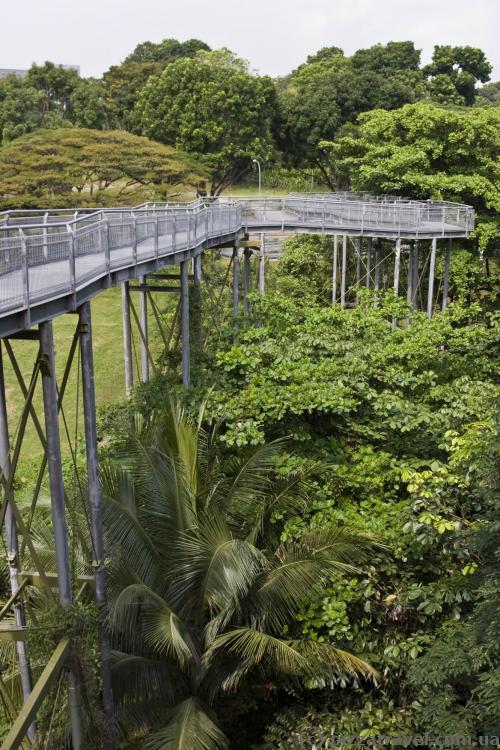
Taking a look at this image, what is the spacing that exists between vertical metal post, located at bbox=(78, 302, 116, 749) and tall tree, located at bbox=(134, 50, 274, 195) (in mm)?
38974

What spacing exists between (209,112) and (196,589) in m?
41.3

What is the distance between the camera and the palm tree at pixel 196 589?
898cm

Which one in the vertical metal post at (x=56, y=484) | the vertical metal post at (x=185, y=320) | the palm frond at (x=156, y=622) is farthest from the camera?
the vertical metal post at (x=185, y=320)

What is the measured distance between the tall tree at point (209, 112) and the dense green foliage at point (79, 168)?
736 cm

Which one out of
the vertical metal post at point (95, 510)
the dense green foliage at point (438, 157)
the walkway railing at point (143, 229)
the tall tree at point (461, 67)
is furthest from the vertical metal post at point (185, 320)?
the tall tree at point (461, 67)

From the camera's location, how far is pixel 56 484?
25.5 feet

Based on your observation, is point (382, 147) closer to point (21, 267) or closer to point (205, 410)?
point (205, 410)

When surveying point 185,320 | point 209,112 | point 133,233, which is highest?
point 209,112

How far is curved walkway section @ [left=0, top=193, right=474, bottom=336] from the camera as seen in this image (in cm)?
719

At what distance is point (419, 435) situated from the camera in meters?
12.4

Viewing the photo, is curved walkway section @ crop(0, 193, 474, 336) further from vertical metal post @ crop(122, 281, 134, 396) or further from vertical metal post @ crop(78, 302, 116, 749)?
vertical metal post @ crop(122, 281, 134, 396)

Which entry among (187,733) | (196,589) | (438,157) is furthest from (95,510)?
(438,157)

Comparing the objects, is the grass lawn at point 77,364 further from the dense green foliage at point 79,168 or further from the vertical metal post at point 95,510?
the vertical metal post at point 95,510

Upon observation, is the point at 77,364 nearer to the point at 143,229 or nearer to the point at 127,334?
the point at 127,334
